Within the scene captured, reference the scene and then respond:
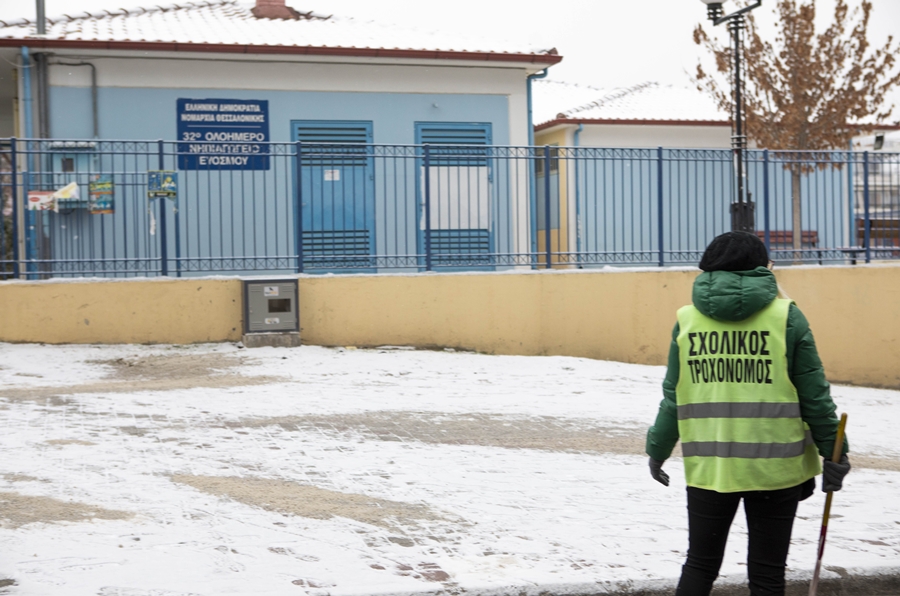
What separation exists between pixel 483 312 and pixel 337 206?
7.22 ft

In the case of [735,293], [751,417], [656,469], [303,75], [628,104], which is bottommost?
[656,469]

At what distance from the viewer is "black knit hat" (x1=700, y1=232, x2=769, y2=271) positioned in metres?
3.46

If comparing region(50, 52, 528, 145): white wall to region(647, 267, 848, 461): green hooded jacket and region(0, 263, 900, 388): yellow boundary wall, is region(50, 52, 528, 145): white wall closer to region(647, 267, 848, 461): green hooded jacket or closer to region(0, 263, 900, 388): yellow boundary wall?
region(0, 263, 900, 388): yellow boundary wall

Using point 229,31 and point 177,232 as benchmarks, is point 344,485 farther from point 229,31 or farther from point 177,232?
point 229,31

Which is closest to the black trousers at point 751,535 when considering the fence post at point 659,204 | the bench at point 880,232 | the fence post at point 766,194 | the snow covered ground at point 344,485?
the snow covered ground at point 344,485

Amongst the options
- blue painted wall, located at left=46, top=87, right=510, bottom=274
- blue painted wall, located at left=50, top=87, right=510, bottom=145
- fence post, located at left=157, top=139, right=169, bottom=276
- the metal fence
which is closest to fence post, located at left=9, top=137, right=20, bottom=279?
the metal fence

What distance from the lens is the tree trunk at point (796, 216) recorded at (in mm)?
12758

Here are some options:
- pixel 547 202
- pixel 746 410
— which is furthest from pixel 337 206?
pixel 746 410

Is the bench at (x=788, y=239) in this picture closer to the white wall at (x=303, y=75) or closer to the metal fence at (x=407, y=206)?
the metal fence at (x=407, y=206)

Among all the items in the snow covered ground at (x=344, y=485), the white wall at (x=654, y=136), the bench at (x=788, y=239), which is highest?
the white wall at (x=654, y=136)

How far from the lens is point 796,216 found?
12797 mm

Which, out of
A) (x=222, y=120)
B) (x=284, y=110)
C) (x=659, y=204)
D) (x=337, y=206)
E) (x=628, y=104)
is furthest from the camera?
(x=628, y=104)

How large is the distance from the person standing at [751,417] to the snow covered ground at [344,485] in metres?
1.06

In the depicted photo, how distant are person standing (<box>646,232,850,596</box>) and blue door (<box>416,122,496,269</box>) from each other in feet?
26.3
